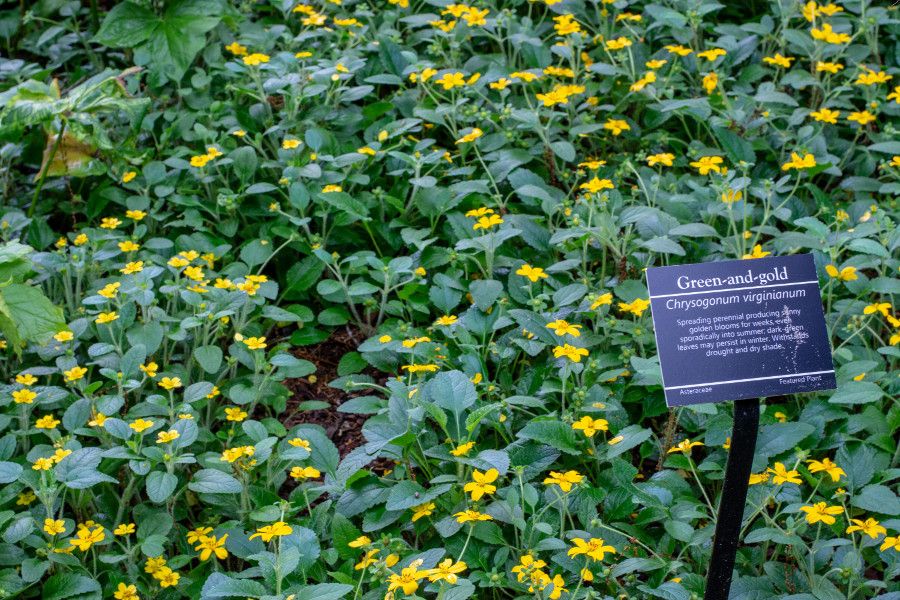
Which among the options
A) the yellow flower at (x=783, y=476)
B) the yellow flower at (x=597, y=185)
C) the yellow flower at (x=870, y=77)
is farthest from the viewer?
the yellow flower at (x=870, y=77)

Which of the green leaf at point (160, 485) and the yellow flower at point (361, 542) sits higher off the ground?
the green leaf at point (160, 485)

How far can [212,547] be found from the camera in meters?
2.65

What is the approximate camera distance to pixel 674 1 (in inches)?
A: 177

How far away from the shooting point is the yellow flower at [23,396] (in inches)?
116

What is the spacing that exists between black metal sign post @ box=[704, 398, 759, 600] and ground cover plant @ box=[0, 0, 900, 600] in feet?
0.70

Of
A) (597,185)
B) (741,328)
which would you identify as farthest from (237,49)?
(741,328)

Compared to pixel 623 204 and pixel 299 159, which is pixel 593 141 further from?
pixel 299 159

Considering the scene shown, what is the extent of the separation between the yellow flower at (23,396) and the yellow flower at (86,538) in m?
0.53

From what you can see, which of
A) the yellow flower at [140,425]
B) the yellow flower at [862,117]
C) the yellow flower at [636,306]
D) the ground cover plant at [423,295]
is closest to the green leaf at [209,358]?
the ground cover plant at [423,295]

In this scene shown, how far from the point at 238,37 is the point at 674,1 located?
81.1 inches

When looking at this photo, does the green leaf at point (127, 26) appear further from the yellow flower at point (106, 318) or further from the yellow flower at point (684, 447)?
the yellow flower at point (684, 447)

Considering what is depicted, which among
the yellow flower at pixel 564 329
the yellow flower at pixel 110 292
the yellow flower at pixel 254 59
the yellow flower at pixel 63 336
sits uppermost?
the yellow flower at pixel 254 59

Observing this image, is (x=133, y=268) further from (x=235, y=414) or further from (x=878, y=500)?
(x=878, y=500)

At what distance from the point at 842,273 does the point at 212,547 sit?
2.07 metres
